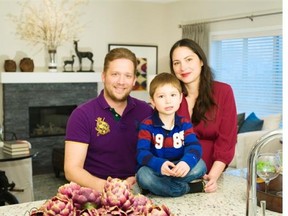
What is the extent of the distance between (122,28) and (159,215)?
693cm

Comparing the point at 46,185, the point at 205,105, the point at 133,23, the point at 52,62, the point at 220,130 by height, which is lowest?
the point at 46,185

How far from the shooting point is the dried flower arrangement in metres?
6.38

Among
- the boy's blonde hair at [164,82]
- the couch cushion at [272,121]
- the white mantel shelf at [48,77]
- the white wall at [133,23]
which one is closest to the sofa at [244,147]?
the couch cushion at [272,121]

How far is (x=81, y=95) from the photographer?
270 inches

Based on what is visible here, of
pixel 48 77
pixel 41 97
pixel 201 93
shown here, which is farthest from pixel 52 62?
pixel 201 93

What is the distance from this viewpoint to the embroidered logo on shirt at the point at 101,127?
1852 millimetres

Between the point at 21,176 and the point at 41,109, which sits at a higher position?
the point at 41,109

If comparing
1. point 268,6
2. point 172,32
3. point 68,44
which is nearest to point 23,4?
point 68,44

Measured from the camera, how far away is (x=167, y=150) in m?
1.66

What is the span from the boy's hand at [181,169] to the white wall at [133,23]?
4547 millimetres

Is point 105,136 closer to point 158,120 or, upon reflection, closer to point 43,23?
point 158,120

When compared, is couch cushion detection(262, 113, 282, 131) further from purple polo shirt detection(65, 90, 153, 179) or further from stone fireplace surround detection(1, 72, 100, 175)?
purple polo shirt detection(65, 90, 153, 179)

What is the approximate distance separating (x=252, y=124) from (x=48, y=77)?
3267 millimetres

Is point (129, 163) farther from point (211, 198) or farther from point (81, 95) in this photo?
point (81, 95)
